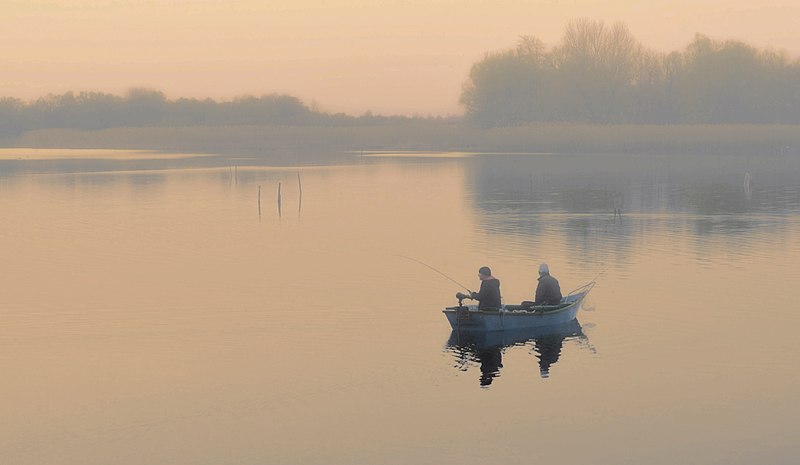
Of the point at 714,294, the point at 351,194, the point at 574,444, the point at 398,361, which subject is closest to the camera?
the point at 574,444

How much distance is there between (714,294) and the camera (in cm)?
3966

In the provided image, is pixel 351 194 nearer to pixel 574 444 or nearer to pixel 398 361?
pixel 398 361

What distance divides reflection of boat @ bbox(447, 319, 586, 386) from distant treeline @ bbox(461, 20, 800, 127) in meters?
133

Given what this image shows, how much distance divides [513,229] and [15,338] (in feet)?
127

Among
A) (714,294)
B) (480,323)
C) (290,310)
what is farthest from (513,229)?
(480,323)

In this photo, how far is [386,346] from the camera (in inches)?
1206

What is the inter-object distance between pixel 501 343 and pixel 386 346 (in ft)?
11.1

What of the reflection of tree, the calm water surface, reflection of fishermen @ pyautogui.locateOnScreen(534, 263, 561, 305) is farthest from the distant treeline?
reflection of fishermen @ pyautogui.locateOnScreen(534, 263, 561, 305)

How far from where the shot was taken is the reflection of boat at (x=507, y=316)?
30.6 meters

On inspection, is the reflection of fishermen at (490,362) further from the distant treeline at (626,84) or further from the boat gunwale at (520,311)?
the distant treeline at (626,84)

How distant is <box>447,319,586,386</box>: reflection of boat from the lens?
28359 mm

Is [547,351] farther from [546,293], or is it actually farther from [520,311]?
[546,293]

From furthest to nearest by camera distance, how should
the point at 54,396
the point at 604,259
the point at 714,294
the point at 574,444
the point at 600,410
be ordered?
the point at 604,259, the point at 714,294, the point at 54,396, the point at 600,410, the point at 574,444

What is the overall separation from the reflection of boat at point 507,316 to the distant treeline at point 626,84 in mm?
132685
